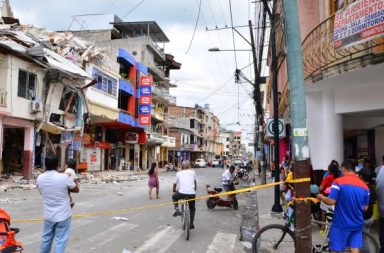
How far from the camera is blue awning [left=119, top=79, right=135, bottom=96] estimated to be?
44.6 m

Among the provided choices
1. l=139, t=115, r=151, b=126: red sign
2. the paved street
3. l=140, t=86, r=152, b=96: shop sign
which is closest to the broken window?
l=139, t=115, r=151, b=126: red sign

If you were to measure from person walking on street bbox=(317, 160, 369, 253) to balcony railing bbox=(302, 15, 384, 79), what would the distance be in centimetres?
389

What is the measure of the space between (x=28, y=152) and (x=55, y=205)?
22471 millimetres

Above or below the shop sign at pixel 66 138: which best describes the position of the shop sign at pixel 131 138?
above

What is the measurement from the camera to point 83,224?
11258mm

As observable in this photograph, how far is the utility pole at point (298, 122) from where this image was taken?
20.8 feet

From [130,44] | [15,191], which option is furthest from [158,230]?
[130,44]

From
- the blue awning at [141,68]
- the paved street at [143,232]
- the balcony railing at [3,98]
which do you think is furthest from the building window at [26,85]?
the blue awning at [141,68]

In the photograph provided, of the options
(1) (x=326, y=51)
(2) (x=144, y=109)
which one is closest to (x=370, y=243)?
(1) (x=326, y=51)

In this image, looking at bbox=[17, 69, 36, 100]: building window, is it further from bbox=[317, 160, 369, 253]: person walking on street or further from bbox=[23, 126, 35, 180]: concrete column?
bbox=[317, 160, 369, 253]: person walking on street

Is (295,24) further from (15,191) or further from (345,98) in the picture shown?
(15,191)

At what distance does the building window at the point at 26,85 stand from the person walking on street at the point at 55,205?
71.0 ft

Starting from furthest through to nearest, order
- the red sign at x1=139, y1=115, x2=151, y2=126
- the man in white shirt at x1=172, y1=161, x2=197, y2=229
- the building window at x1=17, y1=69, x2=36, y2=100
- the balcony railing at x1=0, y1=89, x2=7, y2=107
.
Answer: the red sign at x1=139, y1=115, x2=151, y2=126
the building window at x1=17, y1=69, x2=36, y2=100
the balcony railing at x1=0, y1=89, x2=7, y2=107
the man in white shirt at x1=172, y1=161, x2=197, y2=229

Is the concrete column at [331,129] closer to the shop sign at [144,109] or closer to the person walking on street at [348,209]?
the person walking on street at [348,209]
